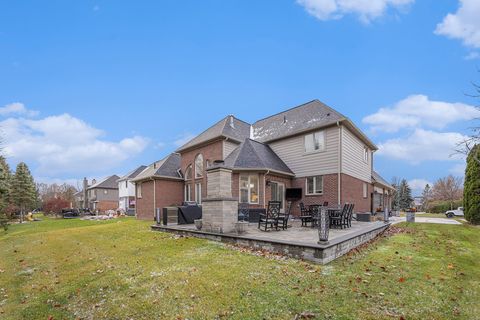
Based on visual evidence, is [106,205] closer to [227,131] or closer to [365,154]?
[227,131]

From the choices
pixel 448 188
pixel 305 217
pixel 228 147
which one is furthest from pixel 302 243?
pixel 448 188

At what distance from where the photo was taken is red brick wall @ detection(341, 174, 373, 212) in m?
15.9

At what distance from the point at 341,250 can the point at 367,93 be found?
13.1 m

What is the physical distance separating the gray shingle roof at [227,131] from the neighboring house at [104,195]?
33.5 meters

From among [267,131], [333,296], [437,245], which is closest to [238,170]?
[267,131]

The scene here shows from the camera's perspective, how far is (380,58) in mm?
14227

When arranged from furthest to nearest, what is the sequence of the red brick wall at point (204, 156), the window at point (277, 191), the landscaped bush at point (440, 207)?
the landscaped bush at point (440, 207) < the red brick wall at point (204, 156) < the window at point (277, 191)

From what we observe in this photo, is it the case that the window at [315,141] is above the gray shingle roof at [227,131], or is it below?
below

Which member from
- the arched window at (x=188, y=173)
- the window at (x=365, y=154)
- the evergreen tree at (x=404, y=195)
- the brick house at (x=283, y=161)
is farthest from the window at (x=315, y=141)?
the evergreen tree at (x=404, y=195)

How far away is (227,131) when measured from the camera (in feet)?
63.4

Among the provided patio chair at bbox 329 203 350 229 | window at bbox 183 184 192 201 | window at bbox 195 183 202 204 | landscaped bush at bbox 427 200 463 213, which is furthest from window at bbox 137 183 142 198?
landscaped bush at bbox 427 200 463 213

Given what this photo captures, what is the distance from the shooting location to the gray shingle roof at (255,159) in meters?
15.6

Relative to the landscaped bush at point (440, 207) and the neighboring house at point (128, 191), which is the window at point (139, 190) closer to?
the neighboring house at point (128, 191)

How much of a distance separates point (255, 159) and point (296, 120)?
198 inches
